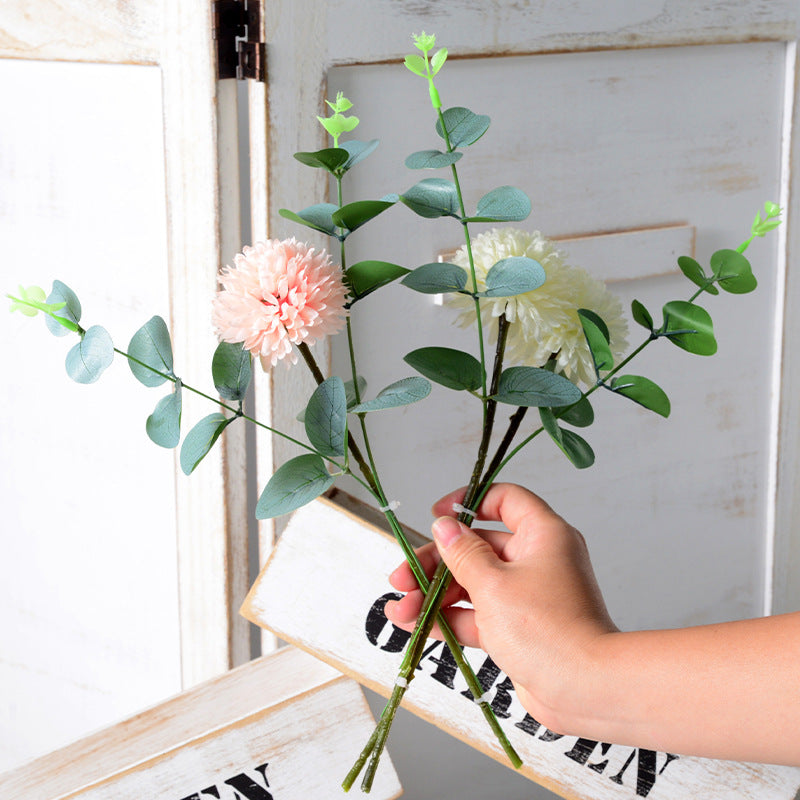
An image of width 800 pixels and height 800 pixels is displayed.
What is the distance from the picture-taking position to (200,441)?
1.92ft

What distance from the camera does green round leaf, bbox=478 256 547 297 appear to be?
0.55 meters

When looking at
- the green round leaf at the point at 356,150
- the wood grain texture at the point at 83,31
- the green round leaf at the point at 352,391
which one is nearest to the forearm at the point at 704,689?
the green round leaf at the point at 352,391

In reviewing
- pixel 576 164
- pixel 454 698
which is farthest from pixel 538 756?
pixel 576 164

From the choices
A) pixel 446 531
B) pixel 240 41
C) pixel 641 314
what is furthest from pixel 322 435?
pixel 240 41

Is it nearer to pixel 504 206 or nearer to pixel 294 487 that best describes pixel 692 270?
pixel 504 206

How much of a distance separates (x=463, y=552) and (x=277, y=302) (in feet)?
0.69

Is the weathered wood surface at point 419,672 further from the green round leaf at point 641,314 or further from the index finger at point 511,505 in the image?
the green round leaf at point 641,314

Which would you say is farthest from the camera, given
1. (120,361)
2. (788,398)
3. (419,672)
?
(788,398)

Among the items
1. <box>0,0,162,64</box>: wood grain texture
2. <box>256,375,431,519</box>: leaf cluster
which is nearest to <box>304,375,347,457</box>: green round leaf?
<box>256,375,431,519</box>: leaf cluster

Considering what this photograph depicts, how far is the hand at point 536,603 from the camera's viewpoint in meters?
0.59

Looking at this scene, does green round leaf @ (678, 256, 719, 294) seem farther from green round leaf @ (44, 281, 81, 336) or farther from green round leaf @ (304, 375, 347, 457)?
green round leaf @ (44, 281, 81, 336)

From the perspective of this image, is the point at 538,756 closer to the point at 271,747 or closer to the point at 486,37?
the point at 271,747

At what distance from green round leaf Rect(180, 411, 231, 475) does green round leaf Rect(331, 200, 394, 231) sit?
0.14 m

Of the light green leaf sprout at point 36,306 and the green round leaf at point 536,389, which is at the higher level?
the light green leaf sprout at point 36,306
